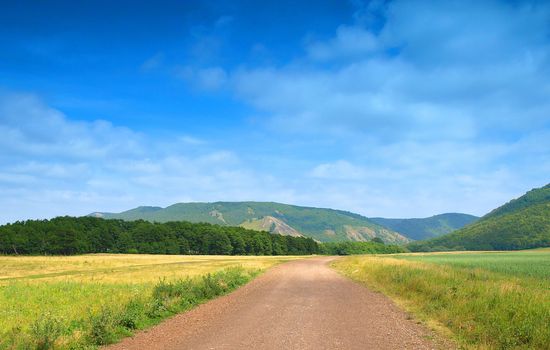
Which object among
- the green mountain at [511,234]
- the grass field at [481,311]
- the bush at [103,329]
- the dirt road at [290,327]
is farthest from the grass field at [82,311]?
the green mountain at [511,234]

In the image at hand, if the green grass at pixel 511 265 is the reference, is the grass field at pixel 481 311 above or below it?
above

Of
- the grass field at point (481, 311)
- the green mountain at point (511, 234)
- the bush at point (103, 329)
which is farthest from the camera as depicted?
the green mountain at point (511, 234)

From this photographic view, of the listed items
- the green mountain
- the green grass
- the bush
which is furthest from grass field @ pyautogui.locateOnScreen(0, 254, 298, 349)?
the green mountain

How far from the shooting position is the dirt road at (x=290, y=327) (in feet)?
35.7

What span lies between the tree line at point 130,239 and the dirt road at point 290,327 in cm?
9504

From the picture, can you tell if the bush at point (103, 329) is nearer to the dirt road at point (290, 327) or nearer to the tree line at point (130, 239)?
the dirt road at point (290, 327)

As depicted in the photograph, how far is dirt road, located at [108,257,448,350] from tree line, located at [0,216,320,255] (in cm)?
9504

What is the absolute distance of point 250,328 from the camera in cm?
1278

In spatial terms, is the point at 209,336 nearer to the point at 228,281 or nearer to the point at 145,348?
the point at 145,348

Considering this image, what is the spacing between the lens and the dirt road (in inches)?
428

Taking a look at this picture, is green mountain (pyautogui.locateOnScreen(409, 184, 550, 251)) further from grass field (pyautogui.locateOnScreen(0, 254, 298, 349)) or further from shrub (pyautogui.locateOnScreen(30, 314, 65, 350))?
shrub (pyautogui.locateOnScreen(30, 314, 65, 350))

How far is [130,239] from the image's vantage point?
12125cm

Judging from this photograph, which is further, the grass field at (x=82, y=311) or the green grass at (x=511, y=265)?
the green grass at (x=511, y=265)

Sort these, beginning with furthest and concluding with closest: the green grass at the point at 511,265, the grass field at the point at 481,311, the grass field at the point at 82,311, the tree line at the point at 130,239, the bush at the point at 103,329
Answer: the tree line at the point at 130,239, the green grass at the point at 511,265, the bush at the point at 103,329, the grass field at the point at 82,311, the grass field at the point at 481,311
